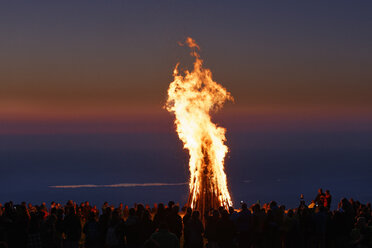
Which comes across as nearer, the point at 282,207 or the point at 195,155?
the point at 282,207

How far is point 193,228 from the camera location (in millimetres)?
16750

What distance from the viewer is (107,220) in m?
17.0

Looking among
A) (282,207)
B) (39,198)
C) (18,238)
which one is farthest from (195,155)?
(39,198)

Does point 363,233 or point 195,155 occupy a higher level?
point 195,155

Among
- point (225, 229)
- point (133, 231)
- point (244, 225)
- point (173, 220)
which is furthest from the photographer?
point (173, 220)

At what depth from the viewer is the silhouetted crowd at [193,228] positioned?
16.7 metres

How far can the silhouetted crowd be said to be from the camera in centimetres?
1670

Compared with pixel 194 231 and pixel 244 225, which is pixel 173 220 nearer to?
pixel 194 231

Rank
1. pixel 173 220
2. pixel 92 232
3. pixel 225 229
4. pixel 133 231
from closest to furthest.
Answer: pixel 133 231
pixel 92 232
pixel 225 229
pixel 173 220

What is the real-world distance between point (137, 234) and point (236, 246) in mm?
2984

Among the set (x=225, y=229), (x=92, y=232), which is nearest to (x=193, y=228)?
(x=225, y=229)

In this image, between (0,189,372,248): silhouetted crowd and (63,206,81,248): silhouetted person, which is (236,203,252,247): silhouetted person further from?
(63,206,81,248): silhouetted person

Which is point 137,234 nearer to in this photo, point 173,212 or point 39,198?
point 173,212

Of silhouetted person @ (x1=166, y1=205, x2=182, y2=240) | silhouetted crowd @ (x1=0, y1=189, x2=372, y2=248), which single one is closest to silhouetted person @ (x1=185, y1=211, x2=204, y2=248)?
silhouetted crowd @ (x1=0, y1=189, x2=372, y2=248)
